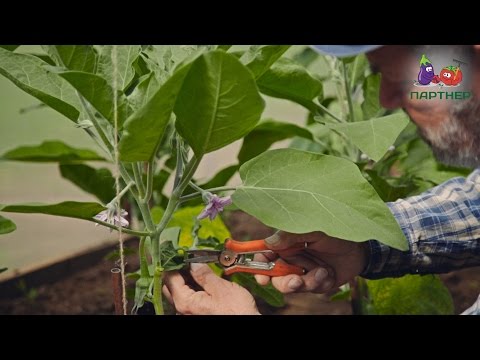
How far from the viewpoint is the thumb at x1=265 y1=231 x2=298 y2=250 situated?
0.94 m

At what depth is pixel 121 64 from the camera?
2.95 feet

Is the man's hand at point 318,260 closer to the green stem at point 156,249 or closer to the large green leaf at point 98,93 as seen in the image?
the green stem at point 156,249

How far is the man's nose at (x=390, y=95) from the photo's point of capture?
A: 0.96 m

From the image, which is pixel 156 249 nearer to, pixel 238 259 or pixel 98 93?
pixel 238 259

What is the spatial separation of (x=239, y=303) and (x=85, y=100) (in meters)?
0.33

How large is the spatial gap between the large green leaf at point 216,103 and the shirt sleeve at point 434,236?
0.91 ft

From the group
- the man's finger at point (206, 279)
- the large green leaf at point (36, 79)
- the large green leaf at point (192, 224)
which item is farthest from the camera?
the large green leaf at point (192, 224)

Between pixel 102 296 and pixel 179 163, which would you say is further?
pixel 102 296

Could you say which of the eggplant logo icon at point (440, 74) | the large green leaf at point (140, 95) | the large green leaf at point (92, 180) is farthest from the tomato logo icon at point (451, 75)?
the large green leaf at point (92, 180)

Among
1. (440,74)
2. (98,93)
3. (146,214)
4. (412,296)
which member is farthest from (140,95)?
(412,296)

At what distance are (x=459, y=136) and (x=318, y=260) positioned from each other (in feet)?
0.82

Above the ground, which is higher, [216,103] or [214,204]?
[216,103]

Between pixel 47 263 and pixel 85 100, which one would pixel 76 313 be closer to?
A: pixel 47 263
